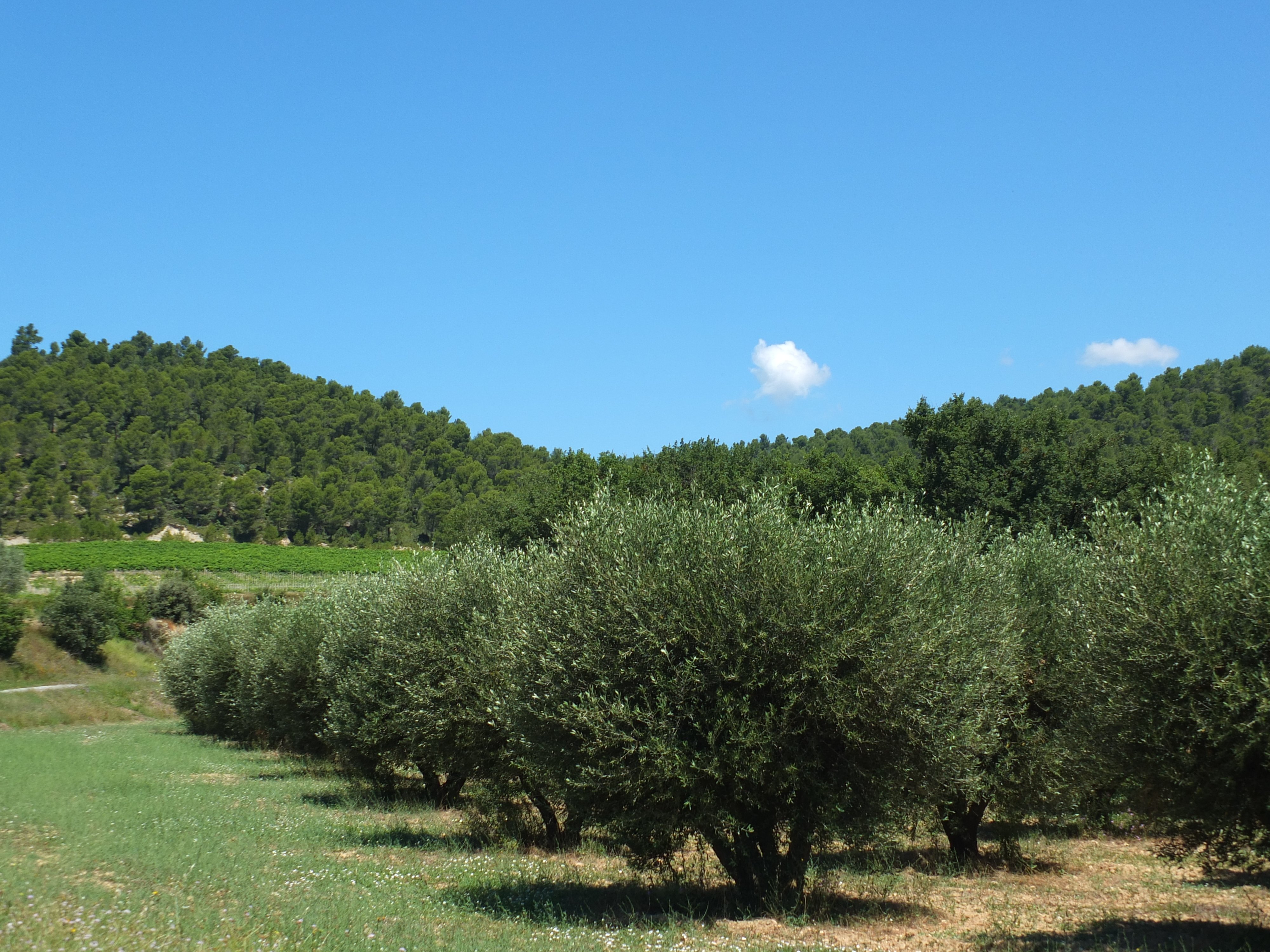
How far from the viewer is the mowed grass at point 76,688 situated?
51656 mm

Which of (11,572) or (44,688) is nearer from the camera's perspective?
(44,688)

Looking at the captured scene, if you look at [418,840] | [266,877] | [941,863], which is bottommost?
[941,863]

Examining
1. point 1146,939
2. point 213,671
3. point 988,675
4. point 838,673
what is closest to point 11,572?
point 213,671

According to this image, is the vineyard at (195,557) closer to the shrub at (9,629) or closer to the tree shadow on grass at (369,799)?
the shrub at (9,629)

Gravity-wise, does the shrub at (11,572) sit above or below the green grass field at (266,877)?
above

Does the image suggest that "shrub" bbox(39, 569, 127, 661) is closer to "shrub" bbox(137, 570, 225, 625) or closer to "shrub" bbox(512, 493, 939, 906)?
"shrub" bbox(137, 570, 225, 625)

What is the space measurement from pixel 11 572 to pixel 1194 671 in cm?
8475

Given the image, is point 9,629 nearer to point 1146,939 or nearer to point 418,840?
point 418,840

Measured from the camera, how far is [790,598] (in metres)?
13.0

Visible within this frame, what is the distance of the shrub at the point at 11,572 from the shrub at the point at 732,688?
73.1 meters

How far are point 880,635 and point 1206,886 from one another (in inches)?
414

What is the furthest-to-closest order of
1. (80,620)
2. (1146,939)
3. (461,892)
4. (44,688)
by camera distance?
(80,620) → (44,688) → (461,892) → (1146,939)

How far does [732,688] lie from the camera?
13195 millimetres

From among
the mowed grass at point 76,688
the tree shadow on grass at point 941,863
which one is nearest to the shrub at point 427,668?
the tree shadow on grass at point 941,863
